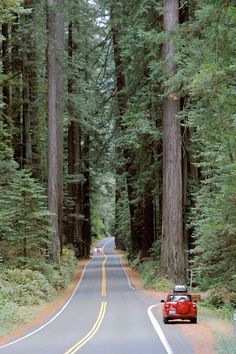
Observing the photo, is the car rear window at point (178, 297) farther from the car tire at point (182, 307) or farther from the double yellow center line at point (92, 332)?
the double yellow center line at point (92, 332)

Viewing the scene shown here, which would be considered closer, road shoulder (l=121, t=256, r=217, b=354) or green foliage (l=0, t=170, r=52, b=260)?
road shoulder (l=121, t=256, r=217, b=354)

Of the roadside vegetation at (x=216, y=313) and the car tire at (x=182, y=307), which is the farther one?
the car tire at (x=182, y=307)

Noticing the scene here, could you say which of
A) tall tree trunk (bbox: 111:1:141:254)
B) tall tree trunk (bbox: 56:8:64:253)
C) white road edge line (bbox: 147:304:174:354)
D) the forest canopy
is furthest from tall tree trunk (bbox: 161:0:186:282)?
tall tree trunk (bbox: 56:8:64:253)

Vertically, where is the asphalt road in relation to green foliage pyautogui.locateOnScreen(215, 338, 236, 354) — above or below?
below

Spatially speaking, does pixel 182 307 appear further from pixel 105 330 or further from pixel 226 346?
pixel 226 346

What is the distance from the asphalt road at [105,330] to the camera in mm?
12961

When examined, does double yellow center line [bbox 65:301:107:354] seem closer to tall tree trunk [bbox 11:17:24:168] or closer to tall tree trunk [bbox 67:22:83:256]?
tall tree trunk [bbox 11:17:24:168]

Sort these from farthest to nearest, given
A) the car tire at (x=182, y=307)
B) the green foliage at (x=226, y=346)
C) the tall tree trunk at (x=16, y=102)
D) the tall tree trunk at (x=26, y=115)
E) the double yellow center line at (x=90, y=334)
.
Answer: the tall tree trunk at (x=16, y=102), the tall tree trunk at (x=26, y=115), the car tire at (x=182, y=307), the double yellow center line at (x=90, y=334), the green foliage at (x=226, y=346)

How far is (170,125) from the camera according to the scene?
2706cm

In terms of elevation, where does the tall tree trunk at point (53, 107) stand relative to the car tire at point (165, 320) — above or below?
above

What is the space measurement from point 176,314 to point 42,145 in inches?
1002

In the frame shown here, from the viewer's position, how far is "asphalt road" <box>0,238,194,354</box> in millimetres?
12961

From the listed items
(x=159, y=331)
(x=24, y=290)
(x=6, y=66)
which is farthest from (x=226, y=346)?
(x=6, y=66)

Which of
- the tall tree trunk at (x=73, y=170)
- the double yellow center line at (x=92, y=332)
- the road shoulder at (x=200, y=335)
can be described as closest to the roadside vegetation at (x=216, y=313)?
the road shoulder at (x=200, y=335)
